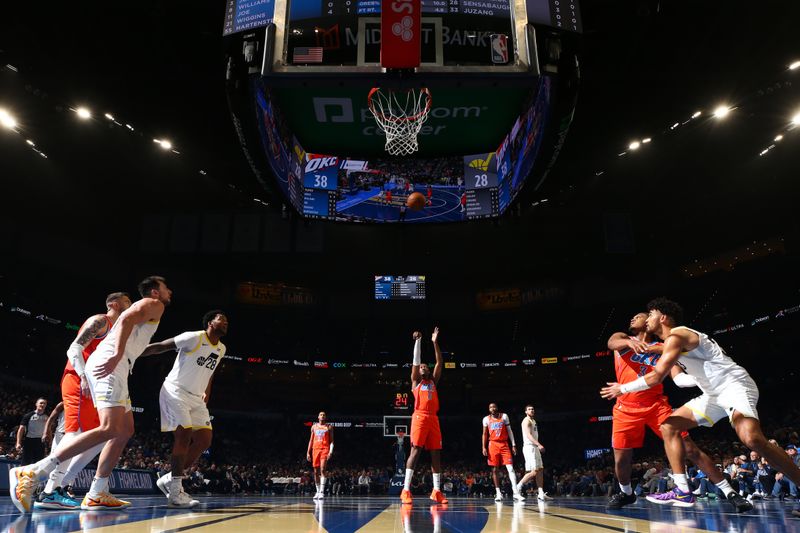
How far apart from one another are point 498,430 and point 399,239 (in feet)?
62.0

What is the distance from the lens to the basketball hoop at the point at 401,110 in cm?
972

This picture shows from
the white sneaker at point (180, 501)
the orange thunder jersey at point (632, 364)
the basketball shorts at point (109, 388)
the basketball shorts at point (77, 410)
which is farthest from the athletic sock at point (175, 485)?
the orange thunder jersey at point (632, 364)

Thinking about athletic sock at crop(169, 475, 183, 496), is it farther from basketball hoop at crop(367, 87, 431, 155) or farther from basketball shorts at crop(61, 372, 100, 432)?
basketball hoop at crop(367, 87, 431, 155)

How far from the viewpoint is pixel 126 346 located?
548cm

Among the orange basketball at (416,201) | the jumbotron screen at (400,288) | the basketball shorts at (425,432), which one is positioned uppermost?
the jumbotron screen at (400,288)

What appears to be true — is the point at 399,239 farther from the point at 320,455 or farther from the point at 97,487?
the point at 97,487

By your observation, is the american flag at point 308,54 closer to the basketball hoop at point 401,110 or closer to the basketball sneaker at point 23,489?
the basketball hoop at point 401,110

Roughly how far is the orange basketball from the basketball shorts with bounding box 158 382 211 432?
6.65 meters

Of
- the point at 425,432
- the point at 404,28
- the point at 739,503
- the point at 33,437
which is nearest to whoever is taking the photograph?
the point at 739,503

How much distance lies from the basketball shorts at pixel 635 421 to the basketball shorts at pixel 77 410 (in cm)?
577

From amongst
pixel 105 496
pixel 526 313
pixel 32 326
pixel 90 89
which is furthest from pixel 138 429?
pixel 105 496

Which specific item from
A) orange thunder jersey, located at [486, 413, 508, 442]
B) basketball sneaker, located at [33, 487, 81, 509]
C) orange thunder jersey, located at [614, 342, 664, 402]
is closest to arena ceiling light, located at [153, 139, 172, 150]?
orange thunder jersey, located at [486, 413, 508, 442]

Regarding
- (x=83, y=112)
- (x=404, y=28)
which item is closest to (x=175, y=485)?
(x=404, y=28)

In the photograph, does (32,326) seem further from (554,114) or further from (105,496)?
(554,114)
